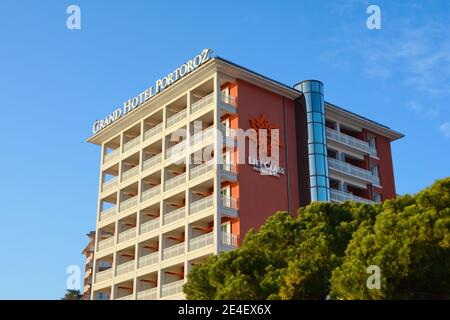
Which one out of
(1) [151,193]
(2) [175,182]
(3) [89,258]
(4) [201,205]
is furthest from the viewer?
(3) [89,258]

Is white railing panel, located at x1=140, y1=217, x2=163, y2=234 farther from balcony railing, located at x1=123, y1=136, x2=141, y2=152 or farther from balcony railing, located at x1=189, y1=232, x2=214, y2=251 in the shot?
balcony railing, located at x1=123, y1=136, x2=141, y2=152

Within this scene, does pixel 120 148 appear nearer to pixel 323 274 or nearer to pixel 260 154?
pixel 260 154

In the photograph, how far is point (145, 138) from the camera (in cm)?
6081

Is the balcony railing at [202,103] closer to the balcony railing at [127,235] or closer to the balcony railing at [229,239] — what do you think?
the balcony railing at [229,239]

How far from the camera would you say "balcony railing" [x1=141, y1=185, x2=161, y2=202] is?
5682 cm

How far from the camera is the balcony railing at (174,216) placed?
52.9m

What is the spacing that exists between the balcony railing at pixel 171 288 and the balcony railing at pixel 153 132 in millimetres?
15230

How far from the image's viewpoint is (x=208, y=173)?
167 ft

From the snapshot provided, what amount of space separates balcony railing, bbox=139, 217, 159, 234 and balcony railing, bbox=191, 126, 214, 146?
8.03 m

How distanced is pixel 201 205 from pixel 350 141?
19.6 metres

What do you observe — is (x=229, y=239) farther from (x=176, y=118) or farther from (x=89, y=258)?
(x=89, y=258)

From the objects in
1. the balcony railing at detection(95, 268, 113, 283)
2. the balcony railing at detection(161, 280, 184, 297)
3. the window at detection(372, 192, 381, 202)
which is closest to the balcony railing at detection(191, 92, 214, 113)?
the balcony railing at detection(161, 280, 184, 297)

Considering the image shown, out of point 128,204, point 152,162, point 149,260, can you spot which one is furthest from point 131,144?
point 149,260
